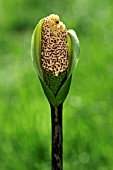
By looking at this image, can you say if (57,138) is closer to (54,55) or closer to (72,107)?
(54,55)

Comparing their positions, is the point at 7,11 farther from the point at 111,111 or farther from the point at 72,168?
the point at 72,168

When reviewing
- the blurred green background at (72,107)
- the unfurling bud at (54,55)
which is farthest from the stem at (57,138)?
the blurred green background at (72,107)

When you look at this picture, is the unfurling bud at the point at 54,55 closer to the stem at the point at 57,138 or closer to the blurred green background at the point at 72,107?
the stem at the point at 57,138

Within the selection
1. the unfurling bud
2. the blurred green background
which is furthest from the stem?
the blurred green background

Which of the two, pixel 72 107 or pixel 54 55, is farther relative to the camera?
pixel 72 107

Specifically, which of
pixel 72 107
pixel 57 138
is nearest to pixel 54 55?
pixel 57 138

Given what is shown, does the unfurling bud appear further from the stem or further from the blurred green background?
the blurred green background
